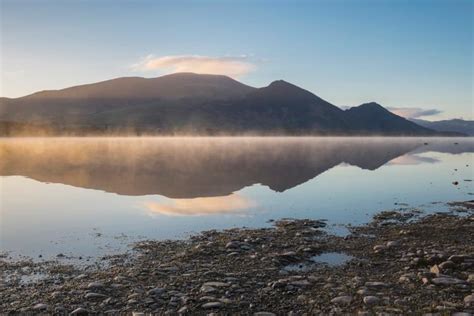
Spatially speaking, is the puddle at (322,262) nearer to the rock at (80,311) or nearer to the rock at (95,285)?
the rock at (95,285)

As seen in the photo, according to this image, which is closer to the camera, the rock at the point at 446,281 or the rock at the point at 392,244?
the rock at the point at 446,281

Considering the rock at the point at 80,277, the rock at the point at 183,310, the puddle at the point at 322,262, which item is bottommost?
the puddle at the point at 322,262

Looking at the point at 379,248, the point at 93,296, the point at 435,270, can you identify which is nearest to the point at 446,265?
the point at 435,270

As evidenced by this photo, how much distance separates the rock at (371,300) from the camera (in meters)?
12.1

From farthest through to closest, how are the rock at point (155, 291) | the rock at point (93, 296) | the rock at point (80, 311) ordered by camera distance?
→ the rock at point (155, 291) → the rock at point (93, 296) → the rock at point (80, 311)

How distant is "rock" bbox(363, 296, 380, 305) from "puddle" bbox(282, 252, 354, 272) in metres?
3.69

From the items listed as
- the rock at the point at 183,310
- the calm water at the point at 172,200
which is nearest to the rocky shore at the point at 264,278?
the rock at the point at 183,310

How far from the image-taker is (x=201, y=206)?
29.0m

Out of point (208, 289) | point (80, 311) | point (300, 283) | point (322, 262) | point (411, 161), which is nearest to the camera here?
point (80, 311)

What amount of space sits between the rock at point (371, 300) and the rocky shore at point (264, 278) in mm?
28

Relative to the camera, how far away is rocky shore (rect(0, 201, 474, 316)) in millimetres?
12032

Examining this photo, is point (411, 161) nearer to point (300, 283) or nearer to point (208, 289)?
point (300, 283)

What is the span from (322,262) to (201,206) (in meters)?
13.4

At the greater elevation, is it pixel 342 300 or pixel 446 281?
pixel 446 281
